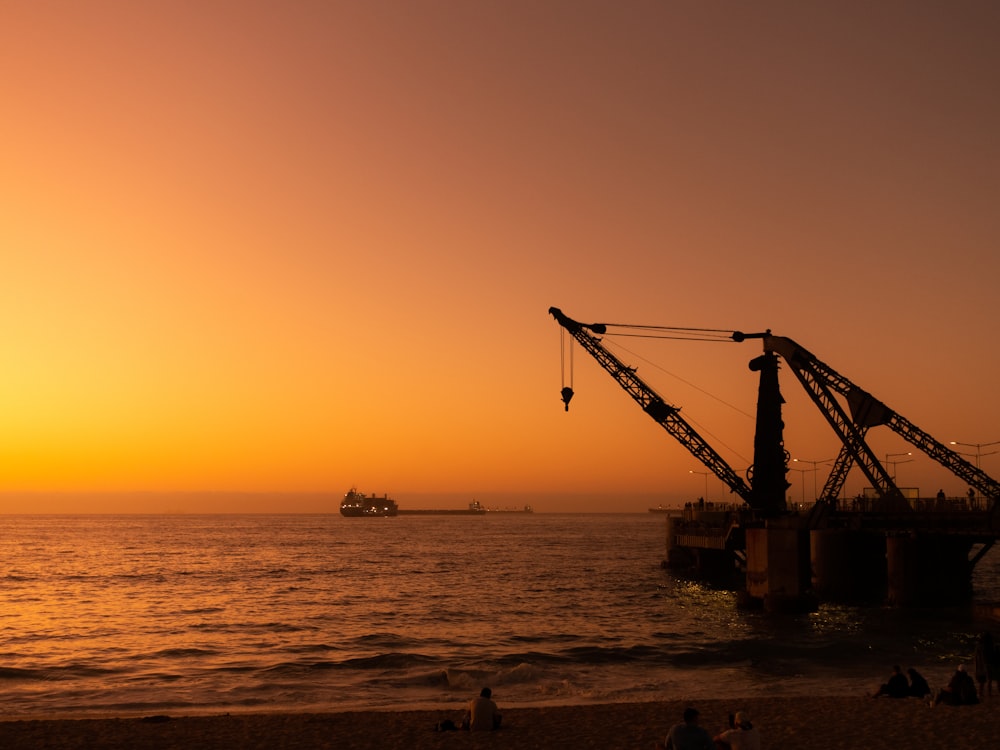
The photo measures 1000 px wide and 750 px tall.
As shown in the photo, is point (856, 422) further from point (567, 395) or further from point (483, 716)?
point (483, 716)

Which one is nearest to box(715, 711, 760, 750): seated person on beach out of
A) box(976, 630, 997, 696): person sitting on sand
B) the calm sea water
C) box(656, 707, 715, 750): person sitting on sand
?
box(656, 707, 715, 750): person sitting on sand

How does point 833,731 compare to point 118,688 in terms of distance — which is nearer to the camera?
point 833,731

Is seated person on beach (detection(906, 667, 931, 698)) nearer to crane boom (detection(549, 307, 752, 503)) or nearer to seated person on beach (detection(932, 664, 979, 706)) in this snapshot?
seated person on beach (detection(932, 664, 979, 706))

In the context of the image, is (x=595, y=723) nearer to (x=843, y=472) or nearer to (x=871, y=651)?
(x=871, y=651)

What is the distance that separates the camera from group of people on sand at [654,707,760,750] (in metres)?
15.6

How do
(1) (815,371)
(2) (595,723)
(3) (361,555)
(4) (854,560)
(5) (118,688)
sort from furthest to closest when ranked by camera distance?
(3) (361,555), (1) (815,371), (4) (854,560), (5) (118,688), (2) (595,723)

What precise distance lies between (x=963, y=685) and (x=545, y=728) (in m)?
10.9

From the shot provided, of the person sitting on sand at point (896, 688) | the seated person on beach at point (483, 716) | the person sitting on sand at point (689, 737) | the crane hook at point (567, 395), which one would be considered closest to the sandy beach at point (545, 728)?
the seated person on beach at point (483, 716)

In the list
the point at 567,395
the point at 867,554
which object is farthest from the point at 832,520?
the point at 567,395

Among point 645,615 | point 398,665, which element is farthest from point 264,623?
point 645,615

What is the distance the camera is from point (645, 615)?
5288 centimetres

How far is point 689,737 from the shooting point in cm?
1562

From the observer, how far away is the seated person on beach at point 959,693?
22.3 metres

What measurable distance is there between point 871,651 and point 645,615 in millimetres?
17822
